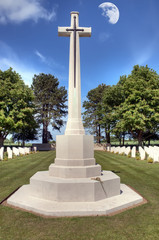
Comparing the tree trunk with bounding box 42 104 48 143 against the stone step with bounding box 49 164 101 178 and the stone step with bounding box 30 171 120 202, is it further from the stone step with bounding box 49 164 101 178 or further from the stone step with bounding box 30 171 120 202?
the stone step with bounding box 30 171 120 202

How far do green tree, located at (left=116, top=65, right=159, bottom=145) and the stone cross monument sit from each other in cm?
1743

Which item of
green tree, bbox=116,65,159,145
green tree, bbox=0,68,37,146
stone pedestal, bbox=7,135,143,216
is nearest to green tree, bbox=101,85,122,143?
green tree, bbox=116,65,159,145

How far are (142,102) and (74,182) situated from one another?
2081cm

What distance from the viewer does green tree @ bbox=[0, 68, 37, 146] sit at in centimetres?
2547

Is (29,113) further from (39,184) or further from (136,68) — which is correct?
(39,184)

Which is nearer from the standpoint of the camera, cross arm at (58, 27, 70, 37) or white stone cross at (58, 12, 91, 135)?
white stone cross at (58, 12, 91, 135)

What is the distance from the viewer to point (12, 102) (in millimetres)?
26344

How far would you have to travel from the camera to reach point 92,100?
144 ft

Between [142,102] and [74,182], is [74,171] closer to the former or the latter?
[74,182]

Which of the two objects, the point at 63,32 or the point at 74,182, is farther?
the point at 63,32

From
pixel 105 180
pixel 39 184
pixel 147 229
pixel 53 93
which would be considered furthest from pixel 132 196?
pixel 53 93

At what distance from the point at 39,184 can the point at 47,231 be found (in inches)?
85.1

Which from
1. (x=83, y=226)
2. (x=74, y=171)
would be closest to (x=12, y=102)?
(x=74, y=171)

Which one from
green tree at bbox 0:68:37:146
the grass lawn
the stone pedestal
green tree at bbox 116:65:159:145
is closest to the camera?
the grass lawn
